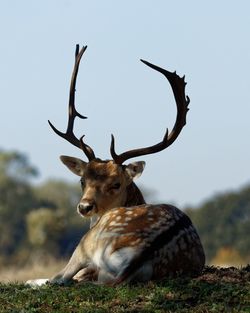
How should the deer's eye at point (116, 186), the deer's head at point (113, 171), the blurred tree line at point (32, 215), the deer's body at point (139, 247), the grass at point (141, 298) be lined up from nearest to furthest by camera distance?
the grass at point (141, 298) < the deer's body at point (139, 247) < the deer's head at point (113, 171) < the deer's eye at point (116, 186) < the blurred tree line at point (32, 215)

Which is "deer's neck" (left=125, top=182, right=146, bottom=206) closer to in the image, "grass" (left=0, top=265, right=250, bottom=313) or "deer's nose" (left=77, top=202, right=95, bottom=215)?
"deer's nose" (left=77, top=202, right=95, bottom=215)

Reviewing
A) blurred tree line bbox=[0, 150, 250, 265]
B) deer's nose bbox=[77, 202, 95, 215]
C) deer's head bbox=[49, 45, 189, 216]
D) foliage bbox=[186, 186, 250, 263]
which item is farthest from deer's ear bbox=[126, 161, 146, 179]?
foliage bbox=[186, 186, 250, 263]

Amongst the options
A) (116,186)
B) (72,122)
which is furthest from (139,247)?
(72,122)

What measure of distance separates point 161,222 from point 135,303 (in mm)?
1069

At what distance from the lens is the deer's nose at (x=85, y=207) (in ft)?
36.4

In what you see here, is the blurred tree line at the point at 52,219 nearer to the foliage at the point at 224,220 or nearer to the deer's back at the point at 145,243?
the foliage at the point at 224,220

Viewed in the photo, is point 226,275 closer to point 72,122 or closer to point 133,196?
point 133,196

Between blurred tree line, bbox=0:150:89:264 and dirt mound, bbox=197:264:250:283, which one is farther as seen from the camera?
blurred tree line, bbox=0:150:89:264

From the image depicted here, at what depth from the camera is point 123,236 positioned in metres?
10.2

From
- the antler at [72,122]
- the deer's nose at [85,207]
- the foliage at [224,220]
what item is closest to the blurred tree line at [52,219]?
the foliage at [224,220]

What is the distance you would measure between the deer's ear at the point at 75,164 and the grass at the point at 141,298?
2.00 meters

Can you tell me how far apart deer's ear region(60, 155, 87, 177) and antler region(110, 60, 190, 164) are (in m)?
0.37

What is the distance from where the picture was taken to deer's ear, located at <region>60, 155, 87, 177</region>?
11.8 m

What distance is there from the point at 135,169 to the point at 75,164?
592 mm
